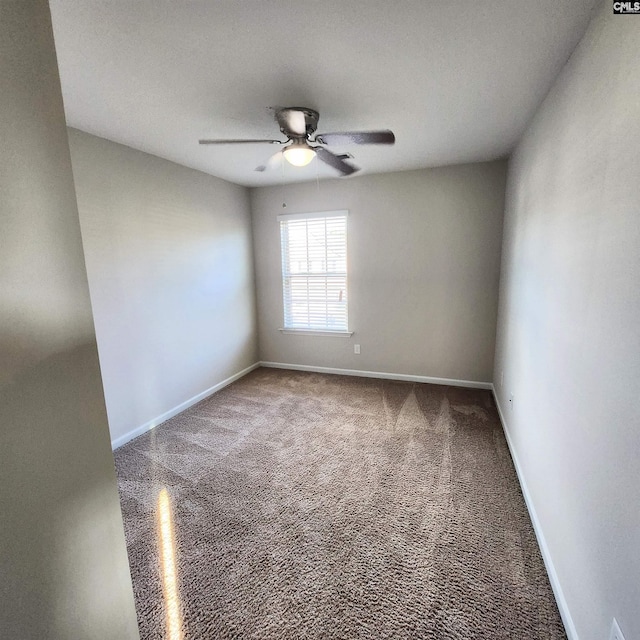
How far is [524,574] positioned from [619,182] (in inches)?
68.5

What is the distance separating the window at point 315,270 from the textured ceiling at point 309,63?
1674 mm

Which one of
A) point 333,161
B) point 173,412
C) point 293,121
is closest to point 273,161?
point 333,161

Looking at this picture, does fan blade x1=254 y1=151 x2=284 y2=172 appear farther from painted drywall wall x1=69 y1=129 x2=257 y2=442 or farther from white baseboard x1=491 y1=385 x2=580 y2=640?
white baseboard x1=491 y1=385 x2=580 y2=640

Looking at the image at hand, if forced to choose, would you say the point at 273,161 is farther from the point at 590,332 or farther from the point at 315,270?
the point at 590,332

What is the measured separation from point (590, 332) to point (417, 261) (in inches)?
104

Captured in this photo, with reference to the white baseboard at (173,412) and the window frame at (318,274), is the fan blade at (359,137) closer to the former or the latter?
the window frame at (318,274)

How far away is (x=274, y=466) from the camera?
2.48 m

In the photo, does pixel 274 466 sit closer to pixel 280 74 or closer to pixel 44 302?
pixel 44 302

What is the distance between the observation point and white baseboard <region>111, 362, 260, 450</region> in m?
2.84

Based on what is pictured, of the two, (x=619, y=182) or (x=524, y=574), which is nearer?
(x=619, y=182)

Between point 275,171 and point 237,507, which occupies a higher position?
point 275,171

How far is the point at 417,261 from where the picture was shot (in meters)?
3.80

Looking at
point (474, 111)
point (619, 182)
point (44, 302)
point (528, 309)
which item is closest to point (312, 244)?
point (474, 111)

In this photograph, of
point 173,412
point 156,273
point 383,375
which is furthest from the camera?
point 383,375
